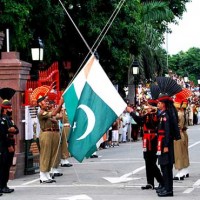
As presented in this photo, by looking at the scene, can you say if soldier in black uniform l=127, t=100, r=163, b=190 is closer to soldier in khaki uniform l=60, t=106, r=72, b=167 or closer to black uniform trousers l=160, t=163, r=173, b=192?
black uniform trousers l=160, t=163, r=173, b=192

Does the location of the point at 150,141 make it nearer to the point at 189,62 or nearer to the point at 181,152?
the point at 181,152

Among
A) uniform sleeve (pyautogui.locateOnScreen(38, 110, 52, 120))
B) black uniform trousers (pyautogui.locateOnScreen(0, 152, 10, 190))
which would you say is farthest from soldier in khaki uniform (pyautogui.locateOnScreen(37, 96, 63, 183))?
black uniform trousers (pyautogui.locateOnScreen(0, 152, 10, 190))

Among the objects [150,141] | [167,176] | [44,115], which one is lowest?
[167,176]

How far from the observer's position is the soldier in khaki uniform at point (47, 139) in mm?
17125

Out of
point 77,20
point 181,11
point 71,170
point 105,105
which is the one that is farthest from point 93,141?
point 181,11

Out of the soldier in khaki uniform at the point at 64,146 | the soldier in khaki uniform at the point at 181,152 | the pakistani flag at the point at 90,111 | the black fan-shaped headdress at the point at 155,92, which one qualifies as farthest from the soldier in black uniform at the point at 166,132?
the soldier in khaki uniform at the point at 64,146

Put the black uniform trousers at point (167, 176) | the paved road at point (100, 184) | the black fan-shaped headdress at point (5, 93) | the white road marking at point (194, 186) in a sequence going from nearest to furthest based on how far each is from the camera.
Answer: the black uniform trousers at point (167, 176) → the paved road at point (100, 184) → the white road marking at point (194, 186) → the black fan-shaped headdress at point (5, 93)

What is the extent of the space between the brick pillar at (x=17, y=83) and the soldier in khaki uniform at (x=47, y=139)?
1.21m

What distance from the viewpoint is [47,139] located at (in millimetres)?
17500

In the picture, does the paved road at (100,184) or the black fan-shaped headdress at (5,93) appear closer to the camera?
the paved road at (100,184)

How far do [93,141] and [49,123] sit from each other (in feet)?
7.92

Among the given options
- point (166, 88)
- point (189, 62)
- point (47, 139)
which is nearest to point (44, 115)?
point (47, 139)

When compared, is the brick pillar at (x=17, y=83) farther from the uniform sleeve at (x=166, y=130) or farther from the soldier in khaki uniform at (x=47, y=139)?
the uniform sleeve at (x=166, y=130)

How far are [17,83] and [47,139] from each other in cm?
189
